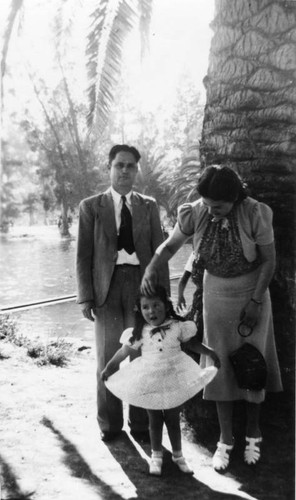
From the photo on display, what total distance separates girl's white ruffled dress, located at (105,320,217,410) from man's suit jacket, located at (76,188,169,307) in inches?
21.0

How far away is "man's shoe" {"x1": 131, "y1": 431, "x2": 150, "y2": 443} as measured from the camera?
11.3ft

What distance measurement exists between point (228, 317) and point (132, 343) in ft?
1.76

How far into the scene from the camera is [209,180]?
9.41 ft

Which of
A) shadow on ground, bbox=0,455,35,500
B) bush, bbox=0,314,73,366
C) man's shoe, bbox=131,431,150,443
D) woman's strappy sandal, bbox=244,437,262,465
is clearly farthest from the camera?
bush, bbox=0,314,73,366

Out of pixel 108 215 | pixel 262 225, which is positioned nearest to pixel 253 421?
pixel 262 225

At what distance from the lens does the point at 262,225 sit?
2.93 meters

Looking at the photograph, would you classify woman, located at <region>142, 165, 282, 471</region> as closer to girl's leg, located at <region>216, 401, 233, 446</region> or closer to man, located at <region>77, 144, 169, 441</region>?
girl's leg, located at <region>216, 401, 233, 446</region>

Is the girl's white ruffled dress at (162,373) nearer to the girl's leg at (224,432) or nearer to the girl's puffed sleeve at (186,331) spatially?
the girl's puffed sleeve at (186,331)

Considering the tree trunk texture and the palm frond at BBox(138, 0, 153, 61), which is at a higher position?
the palm frond at BBox(138, 0, 153, 61)

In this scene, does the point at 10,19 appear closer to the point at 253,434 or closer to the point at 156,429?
the point at 156,429

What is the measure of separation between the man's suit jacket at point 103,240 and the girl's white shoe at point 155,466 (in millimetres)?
985

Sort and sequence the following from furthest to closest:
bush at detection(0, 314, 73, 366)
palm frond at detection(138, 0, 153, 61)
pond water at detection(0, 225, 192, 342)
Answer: pond water at detection(0, 225, 192, 342)
bush at detection(0, 314, 73, 366)
palm frond at detection(138, 0, 153, 61)

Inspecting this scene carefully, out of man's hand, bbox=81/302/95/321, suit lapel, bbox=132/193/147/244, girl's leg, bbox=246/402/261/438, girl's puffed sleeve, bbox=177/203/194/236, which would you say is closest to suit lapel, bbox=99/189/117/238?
suit lapel, bbox=132/193/147/244

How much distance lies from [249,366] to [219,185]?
96 centimetres
